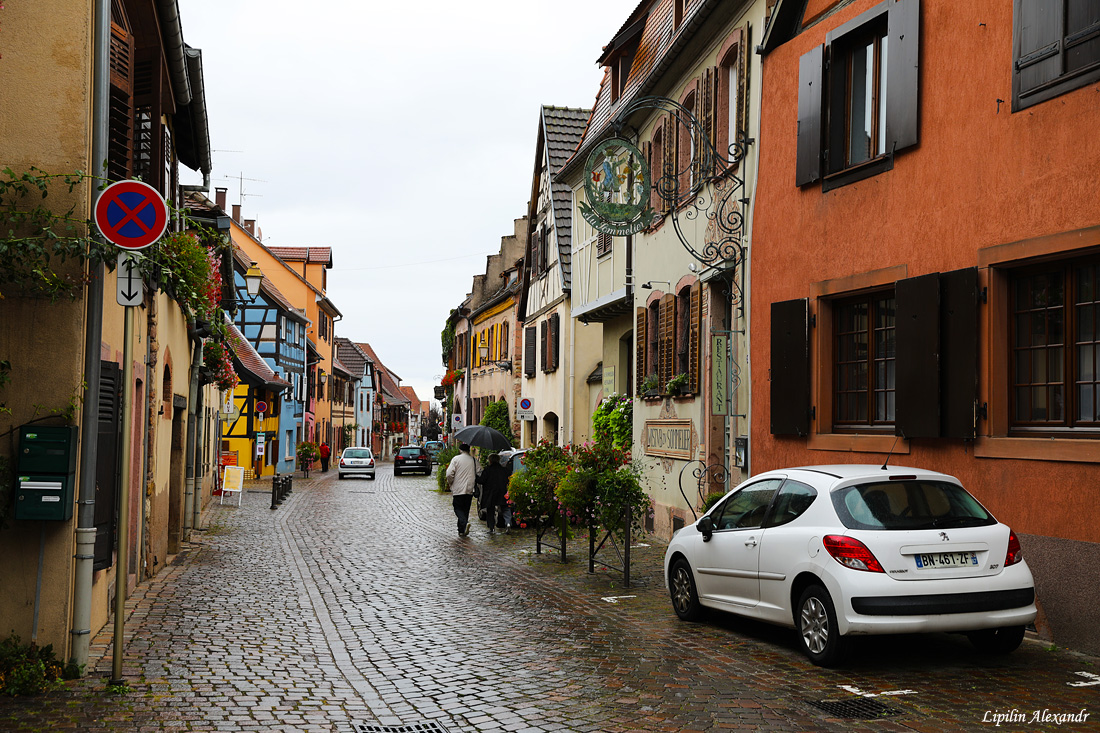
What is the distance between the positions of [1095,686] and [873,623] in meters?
1.47

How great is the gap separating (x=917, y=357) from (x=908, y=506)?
2797 millimetres

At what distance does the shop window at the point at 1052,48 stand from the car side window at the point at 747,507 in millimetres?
3914

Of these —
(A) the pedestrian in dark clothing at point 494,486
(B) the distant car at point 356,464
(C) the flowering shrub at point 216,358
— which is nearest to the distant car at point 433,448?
(B) the distant car at point 356,464

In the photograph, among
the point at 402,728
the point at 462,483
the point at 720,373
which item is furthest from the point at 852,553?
the point at 462,483

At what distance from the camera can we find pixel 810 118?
12469 mm

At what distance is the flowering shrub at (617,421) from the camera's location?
2172 centimetres

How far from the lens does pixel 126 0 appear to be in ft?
34.1

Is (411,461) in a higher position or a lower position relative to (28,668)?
lower

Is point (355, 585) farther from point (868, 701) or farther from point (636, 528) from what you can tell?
point (868, 701)

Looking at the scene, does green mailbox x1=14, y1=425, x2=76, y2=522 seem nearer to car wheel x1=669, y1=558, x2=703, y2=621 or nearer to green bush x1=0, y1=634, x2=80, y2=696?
green bush x1=0, y1=634, x2=80, y2=696

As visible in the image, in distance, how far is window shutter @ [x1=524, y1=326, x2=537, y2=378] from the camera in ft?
118

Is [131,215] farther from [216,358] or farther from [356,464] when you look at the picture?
[356,464]

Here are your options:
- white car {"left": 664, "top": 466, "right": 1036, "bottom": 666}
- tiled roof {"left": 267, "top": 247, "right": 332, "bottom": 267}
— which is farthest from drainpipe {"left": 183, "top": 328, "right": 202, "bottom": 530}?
tiled roof {"left": 267, "top": 247, "right": 332, "bottom": 267}

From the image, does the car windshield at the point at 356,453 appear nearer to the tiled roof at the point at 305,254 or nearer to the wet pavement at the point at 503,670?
the tiled roof at the point at 305,254
